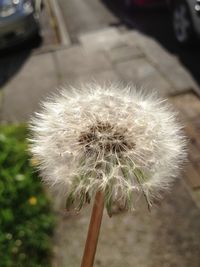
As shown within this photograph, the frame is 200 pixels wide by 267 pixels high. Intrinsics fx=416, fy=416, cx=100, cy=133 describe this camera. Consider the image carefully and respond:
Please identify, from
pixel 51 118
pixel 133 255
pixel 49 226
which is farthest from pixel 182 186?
pixel 51 118

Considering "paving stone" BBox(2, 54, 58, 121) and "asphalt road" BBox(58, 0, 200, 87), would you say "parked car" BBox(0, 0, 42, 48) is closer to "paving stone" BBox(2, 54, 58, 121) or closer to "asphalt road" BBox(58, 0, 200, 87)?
"paving stone" BBox(2, 54, 58, 121)

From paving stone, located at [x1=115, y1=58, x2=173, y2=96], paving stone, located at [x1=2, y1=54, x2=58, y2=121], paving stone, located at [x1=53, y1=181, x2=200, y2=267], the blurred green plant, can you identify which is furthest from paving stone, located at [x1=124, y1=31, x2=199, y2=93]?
the blurred green plant

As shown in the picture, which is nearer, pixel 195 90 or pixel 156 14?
pixel 195 90

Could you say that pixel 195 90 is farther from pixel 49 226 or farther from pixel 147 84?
pixel 49 226

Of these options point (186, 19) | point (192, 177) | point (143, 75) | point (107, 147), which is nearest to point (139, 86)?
point (143, 75)

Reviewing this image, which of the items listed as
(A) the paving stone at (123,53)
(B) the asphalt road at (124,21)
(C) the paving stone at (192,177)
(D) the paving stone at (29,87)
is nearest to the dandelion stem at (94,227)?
(C) the paving stone at (192,177)

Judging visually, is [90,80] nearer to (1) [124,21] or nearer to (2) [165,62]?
(2) [165,62]
